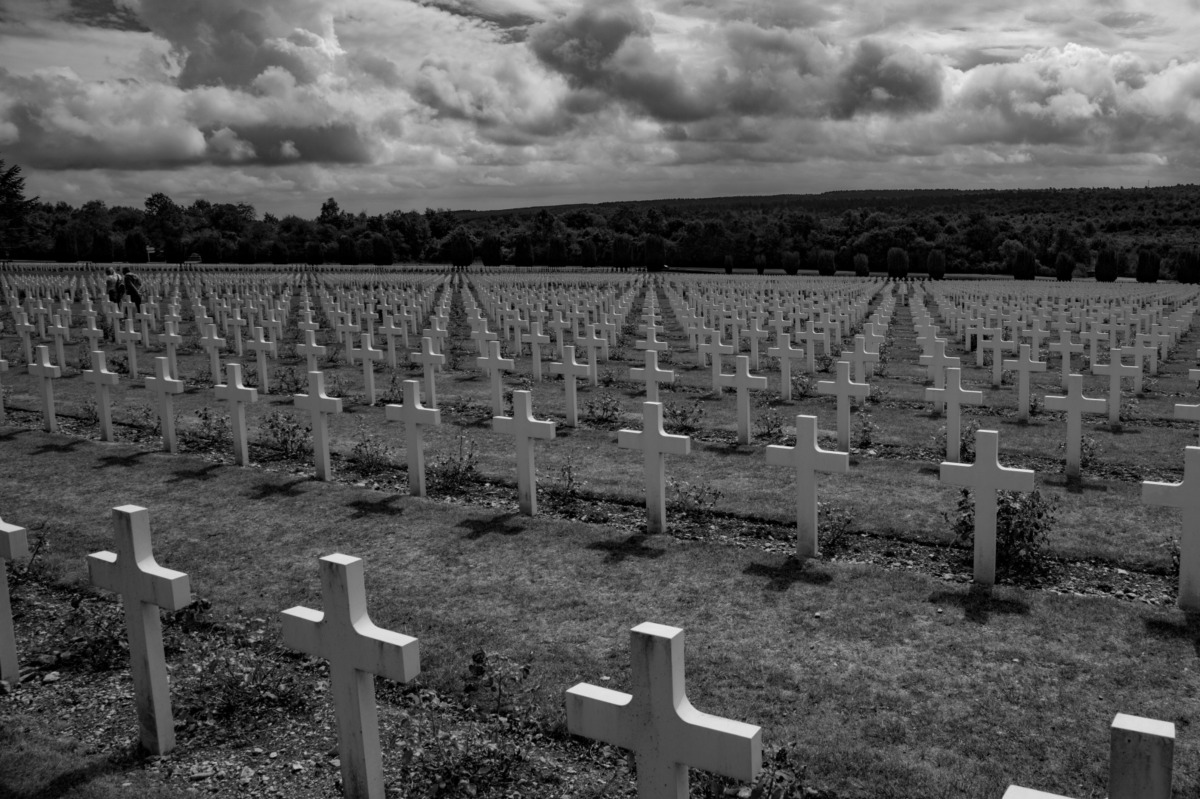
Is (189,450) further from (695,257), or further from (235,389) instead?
(695,257)

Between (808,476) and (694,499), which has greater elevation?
(808,476)

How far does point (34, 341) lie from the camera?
21.0 meters

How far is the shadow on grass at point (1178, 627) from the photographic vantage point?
5344mm

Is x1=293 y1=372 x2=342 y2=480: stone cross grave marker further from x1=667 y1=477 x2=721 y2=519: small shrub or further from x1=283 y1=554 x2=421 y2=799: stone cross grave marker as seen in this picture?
x1=283 y1=554 x2=421 y2=799: stone cross grave marker

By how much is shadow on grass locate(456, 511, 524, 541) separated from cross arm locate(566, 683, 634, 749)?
4.29 m

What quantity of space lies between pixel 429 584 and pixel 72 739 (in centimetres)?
235

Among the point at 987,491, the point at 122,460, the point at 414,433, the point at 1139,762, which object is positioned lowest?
the point at 122,460

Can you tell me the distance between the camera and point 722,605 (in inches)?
233

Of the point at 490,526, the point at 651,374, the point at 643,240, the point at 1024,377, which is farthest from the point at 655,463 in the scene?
the point at 643,240

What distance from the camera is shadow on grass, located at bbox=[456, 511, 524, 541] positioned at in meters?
7.43

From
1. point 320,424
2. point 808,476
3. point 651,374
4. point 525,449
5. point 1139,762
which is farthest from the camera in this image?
point 651,374

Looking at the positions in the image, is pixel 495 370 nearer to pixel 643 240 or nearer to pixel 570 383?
pixel 570 383

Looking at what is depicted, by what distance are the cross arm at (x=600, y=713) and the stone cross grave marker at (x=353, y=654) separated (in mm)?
646

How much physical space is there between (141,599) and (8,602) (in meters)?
1.11
